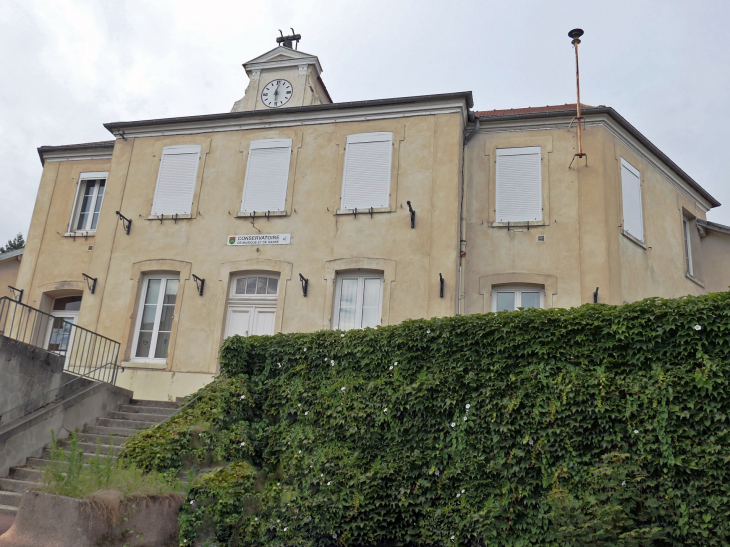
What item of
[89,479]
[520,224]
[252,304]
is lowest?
[89,479]

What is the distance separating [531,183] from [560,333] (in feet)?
20.9

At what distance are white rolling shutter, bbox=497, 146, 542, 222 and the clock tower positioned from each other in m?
4.61

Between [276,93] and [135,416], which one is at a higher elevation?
[276,93]

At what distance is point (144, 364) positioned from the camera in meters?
12.0

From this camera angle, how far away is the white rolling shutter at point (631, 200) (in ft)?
39.5

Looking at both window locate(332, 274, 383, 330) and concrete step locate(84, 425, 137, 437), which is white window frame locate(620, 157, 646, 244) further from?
concrete step locate(84, 425, 137, 437)

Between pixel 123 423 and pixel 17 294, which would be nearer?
pixel 123 423

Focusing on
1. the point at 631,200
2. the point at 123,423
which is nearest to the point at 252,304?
the point at 123,423

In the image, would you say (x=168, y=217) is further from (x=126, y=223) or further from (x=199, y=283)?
(x=199, y=283)

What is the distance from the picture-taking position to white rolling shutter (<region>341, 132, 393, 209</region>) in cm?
1197

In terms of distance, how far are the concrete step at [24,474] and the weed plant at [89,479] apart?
6.16 ft

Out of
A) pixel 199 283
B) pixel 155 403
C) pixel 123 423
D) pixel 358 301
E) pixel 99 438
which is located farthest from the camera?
pixel 199 283

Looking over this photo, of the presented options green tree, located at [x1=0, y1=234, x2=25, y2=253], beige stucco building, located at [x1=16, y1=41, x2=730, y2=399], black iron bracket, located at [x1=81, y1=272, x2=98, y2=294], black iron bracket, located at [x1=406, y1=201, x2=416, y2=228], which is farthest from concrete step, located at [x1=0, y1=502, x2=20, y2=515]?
green tree, located at [x1=0, y1=234, x2=25, y2=253]

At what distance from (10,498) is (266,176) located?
751 centimetres
